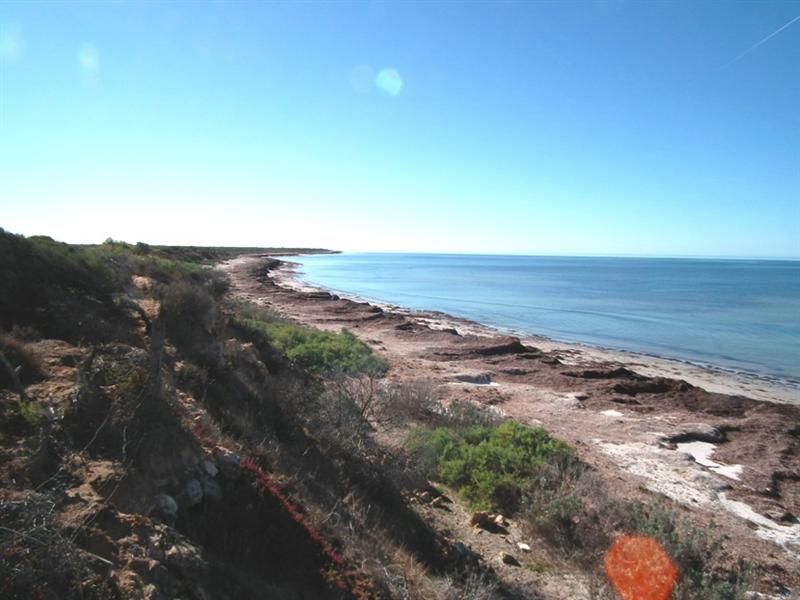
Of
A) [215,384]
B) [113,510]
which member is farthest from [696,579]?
[215,384]

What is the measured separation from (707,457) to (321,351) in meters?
11.2

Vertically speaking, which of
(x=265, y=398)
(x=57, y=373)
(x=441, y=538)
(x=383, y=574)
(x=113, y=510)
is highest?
(x=57, y=373)

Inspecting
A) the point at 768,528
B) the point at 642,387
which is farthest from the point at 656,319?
the point at 768,528

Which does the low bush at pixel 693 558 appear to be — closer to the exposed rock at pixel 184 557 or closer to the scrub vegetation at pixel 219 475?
the scrub vegetation at pixel 219 475

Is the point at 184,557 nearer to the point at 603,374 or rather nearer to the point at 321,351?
the point at 321,351

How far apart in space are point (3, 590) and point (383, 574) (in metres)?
3.04

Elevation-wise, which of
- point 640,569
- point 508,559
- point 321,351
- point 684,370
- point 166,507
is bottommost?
point 684,370

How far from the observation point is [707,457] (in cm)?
1080

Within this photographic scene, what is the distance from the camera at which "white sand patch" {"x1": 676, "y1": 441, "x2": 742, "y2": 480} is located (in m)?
9.92

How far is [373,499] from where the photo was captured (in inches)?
251

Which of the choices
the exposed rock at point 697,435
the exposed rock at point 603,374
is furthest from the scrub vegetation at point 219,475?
the exposed rock at point 603,374

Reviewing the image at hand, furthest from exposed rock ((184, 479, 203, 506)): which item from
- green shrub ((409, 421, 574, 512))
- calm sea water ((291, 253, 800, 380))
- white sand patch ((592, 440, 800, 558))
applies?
calm sea water ((291, 253, 800, 380))

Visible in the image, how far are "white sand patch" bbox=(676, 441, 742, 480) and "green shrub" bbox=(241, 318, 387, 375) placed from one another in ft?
28.1

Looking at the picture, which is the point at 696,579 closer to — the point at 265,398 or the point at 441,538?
the point at 441,538
